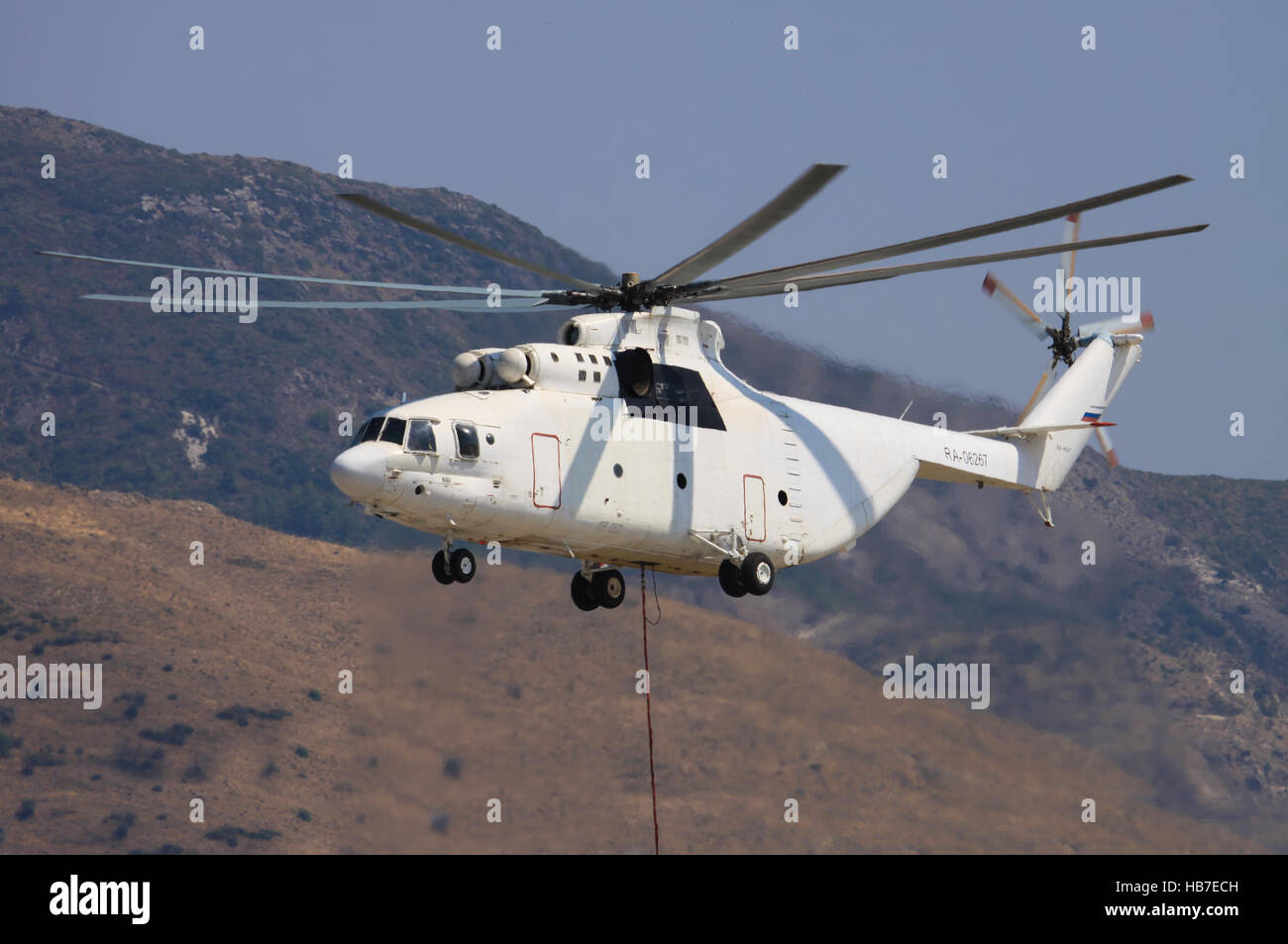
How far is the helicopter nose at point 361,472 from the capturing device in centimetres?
2264

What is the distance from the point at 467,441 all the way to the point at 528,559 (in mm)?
55225

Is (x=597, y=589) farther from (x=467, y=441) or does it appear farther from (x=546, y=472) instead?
(x=467, y=441)

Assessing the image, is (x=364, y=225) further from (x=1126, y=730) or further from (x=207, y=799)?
(x=1126, y=730)

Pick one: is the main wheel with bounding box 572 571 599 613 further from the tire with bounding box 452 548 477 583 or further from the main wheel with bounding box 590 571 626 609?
the tire with bounding box 452 548 477 583

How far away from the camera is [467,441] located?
23.6m

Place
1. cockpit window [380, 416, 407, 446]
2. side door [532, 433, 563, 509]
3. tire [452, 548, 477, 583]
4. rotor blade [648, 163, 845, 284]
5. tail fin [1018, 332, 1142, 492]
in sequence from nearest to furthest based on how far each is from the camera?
rotor blade [648, 163, 845, 284] → cockpit window [380, 416, 407, 446] → tire [452, 548, 477, 583] → side door [532, 433, 563, 509] → tail fin [1018, 332, 1142, 492]

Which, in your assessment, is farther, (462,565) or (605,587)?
(605,587)

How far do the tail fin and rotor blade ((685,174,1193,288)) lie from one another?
9132 millimetres

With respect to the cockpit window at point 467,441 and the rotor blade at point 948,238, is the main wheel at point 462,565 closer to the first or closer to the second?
the cockpit window at point 467,441

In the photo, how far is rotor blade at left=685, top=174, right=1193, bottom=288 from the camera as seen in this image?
21.4 meters

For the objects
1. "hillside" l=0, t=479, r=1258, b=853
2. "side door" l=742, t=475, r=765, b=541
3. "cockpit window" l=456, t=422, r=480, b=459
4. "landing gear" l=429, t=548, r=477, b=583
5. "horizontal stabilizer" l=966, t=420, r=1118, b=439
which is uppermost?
"horizontal stabilizer" l=966, t=420, r=1118, b=439

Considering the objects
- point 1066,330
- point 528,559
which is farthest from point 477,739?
point 1066,330

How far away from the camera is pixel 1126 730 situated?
231 ft

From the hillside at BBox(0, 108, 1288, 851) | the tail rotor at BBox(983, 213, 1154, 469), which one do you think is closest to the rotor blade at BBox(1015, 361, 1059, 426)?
the tail rotor at BBox(983, 213, 1154, 469)
